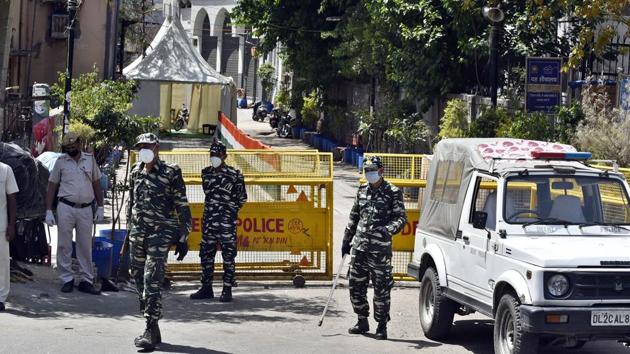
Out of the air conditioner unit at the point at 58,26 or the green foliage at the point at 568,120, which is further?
the air conditioner unit at the point at 58,26

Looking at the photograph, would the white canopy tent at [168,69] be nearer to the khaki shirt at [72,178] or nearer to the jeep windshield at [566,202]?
the khaki shirt at [72,178]

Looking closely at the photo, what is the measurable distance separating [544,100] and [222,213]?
12510 mm

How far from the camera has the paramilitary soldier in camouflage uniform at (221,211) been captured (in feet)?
42.7

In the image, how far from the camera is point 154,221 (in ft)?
33.3

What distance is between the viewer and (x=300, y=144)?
50.1 metres

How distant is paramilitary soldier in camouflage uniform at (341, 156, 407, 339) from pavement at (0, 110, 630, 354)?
43cm

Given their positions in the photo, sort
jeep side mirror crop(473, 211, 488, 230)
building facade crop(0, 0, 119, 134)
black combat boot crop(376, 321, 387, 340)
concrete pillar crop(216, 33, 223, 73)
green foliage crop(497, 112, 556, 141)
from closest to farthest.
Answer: jeep side mirror crop(473, 211, 488, 230) < black combat boot crop(376, 321, 387, 340) < green foliage crop(497, 112, 556, 141) < building facade crop(0, 0, 119, 134) < concrete pillar crop(216, 33, 223, 73)

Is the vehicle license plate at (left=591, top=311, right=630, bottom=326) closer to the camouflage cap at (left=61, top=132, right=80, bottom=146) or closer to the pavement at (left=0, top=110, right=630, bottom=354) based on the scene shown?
the pavement at (left=0, top=110, right=630, bottom=354)

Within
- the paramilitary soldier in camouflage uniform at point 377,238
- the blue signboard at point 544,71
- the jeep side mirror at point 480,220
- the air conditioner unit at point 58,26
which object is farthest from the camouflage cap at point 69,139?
the air conditioner unit at point 58,26

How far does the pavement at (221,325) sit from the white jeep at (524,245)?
2.57 feet

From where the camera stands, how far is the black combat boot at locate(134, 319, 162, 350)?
32.6ft

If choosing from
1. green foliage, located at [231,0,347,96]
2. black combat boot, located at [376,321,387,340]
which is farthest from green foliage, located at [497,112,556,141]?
green foliage, located at [231,0,347,96]

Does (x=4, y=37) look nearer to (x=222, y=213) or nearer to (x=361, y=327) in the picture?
(x=222, y=213)

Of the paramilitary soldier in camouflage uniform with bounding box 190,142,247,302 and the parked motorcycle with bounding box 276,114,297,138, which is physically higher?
the parked motorcycle with bounding box 276,114,297,138
